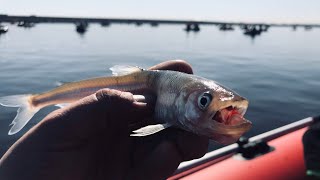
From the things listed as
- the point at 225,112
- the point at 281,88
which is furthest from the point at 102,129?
the point at 281,88

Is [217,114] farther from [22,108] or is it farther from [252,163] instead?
[252,163]

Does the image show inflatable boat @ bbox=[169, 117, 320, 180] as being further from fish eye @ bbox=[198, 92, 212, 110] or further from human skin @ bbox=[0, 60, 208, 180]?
fish eye @ bbox=[198, 92, 212, 110]

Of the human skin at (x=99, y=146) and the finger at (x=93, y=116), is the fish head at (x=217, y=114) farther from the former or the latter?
the finger at (x=93, y=116)

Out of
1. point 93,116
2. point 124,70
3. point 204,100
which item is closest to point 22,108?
point 124,70

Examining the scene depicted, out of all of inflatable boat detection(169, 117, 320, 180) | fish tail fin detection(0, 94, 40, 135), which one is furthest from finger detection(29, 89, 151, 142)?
inflatable boat detection(169, 117, 320, 180)

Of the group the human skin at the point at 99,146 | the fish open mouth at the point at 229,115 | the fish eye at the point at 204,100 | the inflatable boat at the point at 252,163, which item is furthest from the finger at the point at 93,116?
the inflatable boat at the point at 252,163
